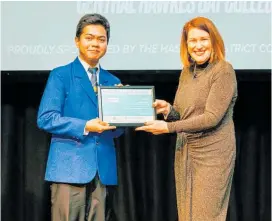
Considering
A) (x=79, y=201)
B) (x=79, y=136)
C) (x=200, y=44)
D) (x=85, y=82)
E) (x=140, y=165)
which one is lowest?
(x=79, y=201)

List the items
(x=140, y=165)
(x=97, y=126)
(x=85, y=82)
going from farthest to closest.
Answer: (x=140, y=165) → (x=85, y=82) → (x=97, y=126)

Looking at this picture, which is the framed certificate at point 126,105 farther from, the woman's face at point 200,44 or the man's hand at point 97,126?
the woman's face at point 200,44

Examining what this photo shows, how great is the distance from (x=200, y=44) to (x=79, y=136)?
25.1 inches

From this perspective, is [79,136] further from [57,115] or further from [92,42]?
[92,42]

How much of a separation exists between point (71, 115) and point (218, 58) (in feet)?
2.21

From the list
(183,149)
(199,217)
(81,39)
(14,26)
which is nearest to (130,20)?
(14,26)

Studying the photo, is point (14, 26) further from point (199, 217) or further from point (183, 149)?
point (199, 217)

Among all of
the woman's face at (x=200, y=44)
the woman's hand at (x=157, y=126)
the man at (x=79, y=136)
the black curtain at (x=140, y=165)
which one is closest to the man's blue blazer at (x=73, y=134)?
the man at (x=79, y=136)

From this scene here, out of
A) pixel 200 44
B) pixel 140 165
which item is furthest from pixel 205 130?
pixel 140 165

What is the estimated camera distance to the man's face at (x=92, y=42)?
8.70 ft

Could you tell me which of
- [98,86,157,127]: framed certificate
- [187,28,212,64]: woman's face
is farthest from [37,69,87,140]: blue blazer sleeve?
[187,28,212,64]: woman's face

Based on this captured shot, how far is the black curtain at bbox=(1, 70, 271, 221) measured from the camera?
12.9 ft

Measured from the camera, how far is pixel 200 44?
2.55m

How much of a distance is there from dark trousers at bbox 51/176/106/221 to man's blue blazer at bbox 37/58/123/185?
1.6 inches
